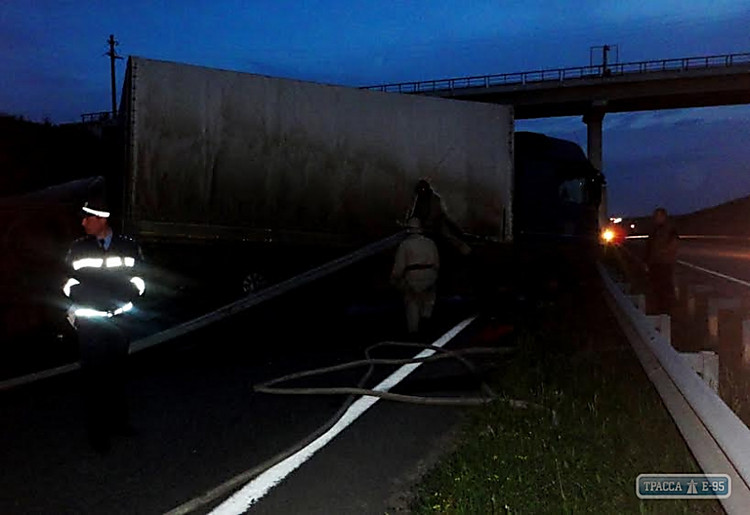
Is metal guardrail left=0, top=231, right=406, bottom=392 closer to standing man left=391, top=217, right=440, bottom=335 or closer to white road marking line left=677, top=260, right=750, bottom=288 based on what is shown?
standing man left=391, top=217, right=440, bottom=335

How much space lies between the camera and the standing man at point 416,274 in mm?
9703

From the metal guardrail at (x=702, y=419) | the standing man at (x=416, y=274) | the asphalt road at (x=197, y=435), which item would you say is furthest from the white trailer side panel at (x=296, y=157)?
→ the metal guardrail at (x=702, y=419)

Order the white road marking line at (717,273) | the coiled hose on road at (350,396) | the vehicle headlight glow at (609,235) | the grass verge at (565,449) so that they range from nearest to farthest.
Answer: the grass verge at (565,449), the coiled hose on road at (350,396), the white road marking line at (717,273), the vehicle headlight glow at (609,235)

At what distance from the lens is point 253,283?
1153 cm

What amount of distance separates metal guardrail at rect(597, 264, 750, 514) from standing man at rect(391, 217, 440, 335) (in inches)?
159

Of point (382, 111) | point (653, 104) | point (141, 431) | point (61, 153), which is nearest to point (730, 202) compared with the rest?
point (653, 104)

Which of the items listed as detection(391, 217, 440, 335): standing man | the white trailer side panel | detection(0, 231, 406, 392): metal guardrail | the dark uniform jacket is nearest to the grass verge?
the dark uniform jacket

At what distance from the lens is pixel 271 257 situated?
11625 mm

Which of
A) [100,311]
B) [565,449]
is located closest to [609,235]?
[565,449]

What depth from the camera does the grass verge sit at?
12.2 feet

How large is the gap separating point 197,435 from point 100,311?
42.8 inches

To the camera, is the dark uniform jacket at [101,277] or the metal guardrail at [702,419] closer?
the metal guardrail at [702,419]

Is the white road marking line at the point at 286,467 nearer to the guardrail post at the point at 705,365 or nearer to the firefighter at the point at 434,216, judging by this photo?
the guardrail post at the point at 705,365

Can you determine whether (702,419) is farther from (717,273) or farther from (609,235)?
(609,235)
